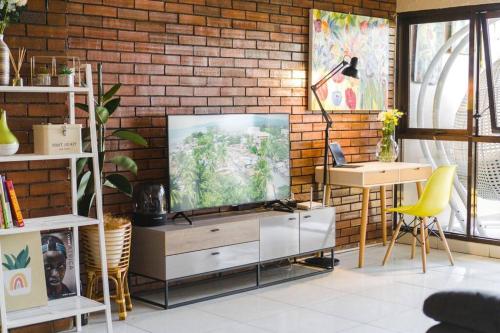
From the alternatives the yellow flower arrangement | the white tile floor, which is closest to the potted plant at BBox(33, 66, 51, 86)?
the white tile floor

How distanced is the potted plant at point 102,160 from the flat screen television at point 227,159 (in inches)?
14.4

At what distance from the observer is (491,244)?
21.1ft

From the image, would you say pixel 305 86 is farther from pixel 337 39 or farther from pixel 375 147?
pixel 375 147

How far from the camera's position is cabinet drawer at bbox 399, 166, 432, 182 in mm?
6262

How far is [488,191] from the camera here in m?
6.49

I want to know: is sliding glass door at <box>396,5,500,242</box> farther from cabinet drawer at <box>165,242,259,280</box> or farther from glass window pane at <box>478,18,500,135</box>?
cabinet drawer at <box>165,242,259,280</box>

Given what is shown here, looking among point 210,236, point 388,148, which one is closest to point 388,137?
point 388,148

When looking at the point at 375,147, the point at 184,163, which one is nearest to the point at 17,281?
the point at 184,163

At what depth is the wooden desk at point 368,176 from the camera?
19.3 feet

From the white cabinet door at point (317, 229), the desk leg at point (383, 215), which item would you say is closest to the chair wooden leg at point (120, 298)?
the white cabinet door at point (317, 229)

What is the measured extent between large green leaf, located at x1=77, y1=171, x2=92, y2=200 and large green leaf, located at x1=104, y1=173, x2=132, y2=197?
0.14 m

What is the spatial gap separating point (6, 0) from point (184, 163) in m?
1.68

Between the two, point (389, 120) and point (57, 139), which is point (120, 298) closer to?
point (57, 139)

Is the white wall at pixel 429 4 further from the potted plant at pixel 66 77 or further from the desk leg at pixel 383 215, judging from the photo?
the potted plant at pixel 66 77
